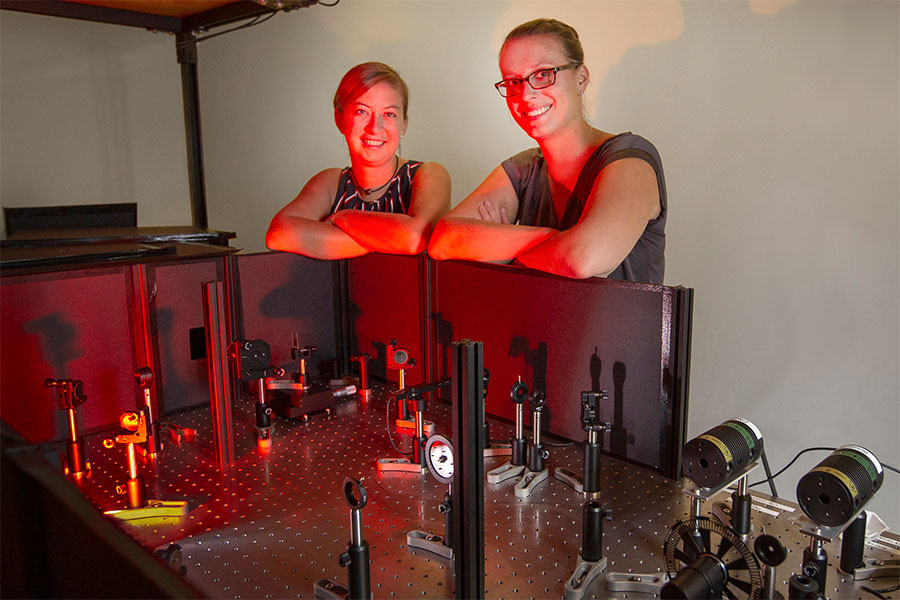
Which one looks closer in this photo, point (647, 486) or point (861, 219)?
point (647, 486)

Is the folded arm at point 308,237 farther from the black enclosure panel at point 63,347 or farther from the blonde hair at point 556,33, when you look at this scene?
the blonde hair at point 556,33

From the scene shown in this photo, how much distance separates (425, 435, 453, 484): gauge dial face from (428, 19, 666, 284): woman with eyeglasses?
1.42 feet

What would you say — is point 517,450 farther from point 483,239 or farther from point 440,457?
point 483,239

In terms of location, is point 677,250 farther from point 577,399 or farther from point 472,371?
point 472,371

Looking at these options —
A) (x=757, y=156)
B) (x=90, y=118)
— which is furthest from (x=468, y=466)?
(x=90, y=118)

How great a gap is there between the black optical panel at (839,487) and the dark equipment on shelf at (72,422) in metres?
1.27

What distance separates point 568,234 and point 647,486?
502 millimetres

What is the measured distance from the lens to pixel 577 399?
152 cm

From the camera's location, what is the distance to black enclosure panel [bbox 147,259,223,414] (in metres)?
1.71

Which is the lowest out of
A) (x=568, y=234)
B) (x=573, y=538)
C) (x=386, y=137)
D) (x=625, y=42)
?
(x=573, y=538)

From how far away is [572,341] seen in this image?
150 cm

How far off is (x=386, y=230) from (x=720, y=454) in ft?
3.20

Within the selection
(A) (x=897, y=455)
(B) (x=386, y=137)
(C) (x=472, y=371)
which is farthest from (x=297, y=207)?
(A) (x=897, y=455)

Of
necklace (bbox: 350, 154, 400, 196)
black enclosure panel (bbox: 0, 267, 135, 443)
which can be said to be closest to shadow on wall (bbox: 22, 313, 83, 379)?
black enclosure panel (bbox: 0, 267, 135, 443)
